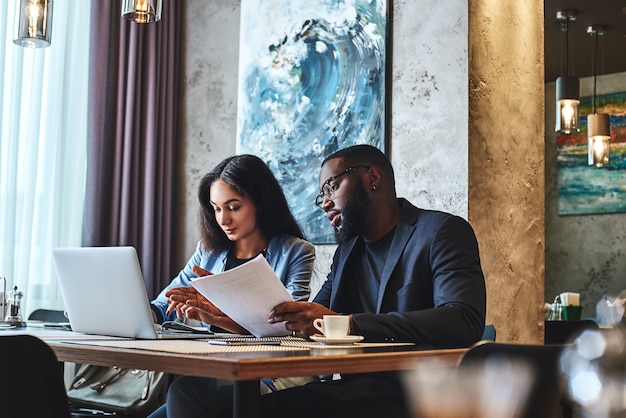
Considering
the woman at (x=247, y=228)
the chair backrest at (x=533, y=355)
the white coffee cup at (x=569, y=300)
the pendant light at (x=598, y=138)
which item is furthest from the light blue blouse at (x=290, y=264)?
the pendant light at (x=598, y=138)

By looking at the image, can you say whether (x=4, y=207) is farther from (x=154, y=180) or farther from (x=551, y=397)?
(x=551, y=397)

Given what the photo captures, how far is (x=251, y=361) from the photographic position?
1317 millimetres

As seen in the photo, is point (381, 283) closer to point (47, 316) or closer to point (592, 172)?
point (47, 316)

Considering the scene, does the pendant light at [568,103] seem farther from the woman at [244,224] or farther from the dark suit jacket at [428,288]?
the dark suit jacket at [428,288]

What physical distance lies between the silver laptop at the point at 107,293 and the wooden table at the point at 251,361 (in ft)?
0.87

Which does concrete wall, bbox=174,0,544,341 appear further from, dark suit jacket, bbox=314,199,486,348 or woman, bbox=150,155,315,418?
dark suit jacket, bbox=314,199,486,348

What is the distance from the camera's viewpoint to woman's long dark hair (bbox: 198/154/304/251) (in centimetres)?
287

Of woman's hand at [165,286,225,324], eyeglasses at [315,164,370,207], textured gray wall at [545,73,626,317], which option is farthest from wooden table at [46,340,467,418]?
textured gray wall at [545,73,626,317]

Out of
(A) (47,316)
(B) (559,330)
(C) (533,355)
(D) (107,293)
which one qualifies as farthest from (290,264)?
(B) (559,330)

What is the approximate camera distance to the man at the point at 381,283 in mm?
1941

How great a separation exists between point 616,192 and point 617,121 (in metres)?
0.73

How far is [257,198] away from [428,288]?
2.97 feet

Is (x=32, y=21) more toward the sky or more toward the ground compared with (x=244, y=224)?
more toward the sky

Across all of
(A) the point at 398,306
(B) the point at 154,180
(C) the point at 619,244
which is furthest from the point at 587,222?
(A) the point at 398,306
